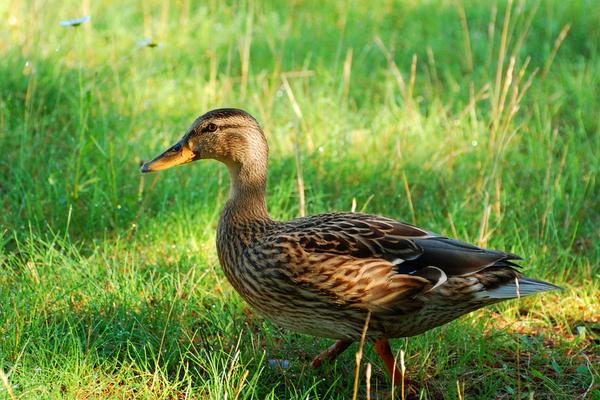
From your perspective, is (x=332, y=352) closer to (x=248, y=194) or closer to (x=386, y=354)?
(x=386, y=354)

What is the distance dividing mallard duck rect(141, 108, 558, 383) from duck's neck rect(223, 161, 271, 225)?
13cm

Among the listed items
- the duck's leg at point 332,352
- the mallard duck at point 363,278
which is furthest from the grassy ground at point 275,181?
the mallard duck at point 363,278

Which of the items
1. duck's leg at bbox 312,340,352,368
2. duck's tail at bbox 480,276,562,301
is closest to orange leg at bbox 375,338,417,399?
duck's leg at bbox 312,340,352,368

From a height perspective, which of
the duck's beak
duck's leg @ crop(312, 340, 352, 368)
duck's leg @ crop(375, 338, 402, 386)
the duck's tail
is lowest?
duck's leg @ crop(312, 340, 352, 368)

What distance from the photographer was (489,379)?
Result: 155 inches

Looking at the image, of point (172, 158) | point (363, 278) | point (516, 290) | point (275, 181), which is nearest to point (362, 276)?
point (363, 278)

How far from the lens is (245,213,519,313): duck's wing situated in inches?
143

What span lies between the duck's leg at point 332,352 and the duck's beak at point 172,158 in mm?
1059

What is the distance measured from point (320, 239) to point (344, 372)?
2.07 ft

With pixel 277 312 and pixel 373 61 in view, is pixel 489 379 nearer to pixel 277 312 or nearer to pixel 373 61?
pixel 277 312

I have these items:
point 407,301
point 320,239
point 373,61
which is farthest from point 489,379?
point 373,61

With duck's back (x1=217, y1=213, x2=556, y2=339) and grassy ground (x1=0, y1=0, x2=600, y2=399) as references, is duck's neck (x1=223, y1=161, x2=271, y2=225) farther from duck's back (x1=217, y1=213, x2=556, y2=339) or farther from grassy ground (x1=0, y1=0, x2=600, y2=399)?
grassy ground (x1=0, y1=0, x2=600, y2=399)

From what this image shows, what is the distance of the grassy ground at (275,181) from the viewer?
12.8ft

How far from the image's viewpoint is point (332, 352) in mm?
3924
